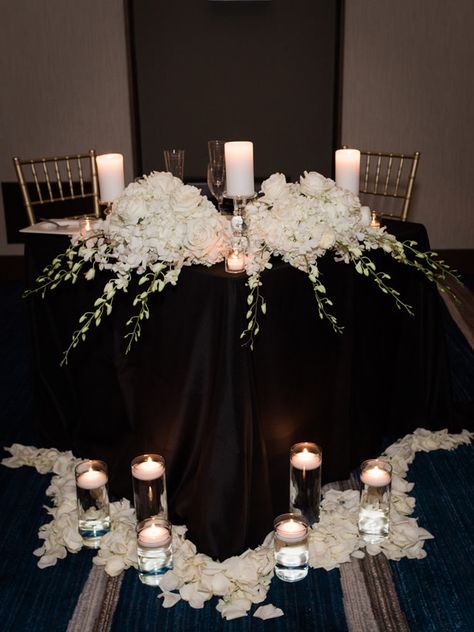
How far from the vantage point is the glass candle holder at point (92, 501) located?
214 centimetres

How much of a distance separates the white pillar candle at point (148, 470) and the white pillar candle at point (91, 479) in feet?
0.43

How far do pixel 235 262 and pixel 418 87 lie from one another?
3286mm

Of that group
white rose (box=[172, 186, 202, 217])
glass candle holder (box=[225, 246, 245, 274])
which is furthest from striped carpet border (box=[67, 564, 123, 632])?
white rose (box=[172, 186, 202, 217])

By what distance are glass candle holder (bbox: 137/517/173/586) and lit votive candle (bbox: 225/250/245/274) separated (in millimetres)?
698

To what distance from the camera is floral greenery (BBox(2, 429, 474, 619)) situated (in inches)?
76.0

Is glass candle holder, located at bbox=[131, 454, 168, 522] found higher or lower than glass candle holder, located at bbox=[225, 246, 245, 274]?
lower

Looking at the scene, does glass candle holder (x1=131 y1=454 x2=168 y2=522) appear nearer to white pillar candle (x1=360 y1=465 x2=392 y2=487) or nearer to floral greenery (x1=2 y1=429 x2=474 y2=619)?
floral greenery (x1=2 y1=429 x2=474 y2=619)

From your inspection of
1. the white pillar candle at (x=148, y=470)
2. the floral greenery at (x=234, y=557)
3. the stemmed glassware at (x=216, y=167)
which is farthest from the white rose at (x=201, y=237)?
the floral greenery at (x=234, y=557)

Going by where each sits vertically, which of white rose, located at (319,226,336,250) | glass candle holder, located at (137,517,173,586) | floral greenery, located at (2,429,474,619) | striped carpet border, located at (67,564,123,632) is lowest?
striped carpet border, located at (67,564,123,632)

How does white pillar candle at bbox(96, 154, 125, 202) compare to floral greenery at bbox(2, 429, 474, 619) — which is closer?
floral greenery at bbox(2, 429, 474, 619)

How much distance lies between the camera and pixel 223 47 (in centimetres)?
500

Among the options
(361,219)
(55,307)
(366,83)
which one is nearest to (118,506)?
(55,307)

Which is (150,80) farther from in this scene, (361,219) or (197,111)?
(361,219)

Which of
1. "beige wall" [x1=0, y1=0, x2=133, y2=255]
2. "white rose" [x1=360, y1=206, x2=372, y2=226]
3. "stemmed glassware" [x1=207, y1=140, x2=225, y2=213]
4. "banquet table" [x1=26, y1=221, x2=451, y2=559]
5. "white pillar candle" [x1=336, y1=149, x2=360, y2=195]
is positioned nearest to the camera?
"banquet table" [x1=26, y1=221, x2=451, y2=559]
